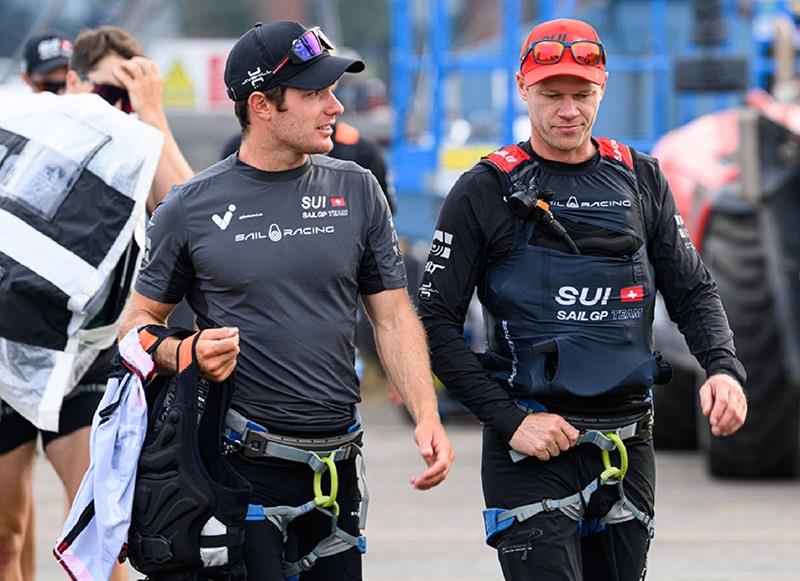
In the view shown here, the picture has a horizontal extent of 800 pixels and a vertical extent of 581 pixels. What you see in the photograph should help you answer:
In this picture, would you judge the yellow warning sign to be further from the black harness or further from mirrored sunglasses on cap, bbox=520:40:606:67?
the black harness

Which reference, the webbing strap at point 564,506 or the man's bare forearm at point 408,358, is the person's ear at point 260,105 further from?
the webbing strap at point 564,506

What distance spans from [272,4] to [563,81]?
31682 mm

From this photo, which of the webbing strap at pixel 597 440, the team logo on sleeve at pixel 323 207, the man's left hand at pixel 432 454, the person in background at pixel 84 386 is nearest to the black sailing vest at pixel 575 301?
the webbing strap at pixel 597 440

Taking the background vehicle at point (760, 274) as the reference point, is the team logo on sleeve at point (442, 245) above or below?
above

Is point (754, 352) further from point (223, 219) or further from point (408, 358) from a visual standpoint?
point (223, 219)

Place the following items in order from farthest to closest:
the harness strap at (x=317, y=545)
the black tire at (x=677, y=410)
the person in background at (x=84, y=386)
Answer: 1. the black tire at (x=677, y=410)
2. the person in background at (x=84, y=386)
3. the harness strap at (x=317, y=545)

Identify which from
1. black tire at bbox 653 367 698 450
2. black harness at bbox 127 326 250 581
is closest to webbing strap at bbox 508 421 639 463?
black harness at bbox 127 326 250 581

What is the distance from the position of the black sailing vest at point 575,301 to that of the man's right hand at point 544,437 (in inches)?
3.8

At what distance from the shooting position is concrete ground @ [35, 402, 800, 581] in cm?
978

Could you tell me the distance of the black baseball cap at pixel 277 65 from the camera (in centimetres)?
562

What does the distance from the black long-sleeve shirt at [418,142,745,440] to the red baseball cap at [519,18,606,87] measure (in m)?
0.24

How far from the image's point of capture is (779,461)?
12.3m

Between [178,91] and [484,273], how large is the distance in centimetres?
1821

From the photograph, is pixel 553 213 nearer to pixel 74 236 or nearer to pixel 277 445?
pixel 277 445
